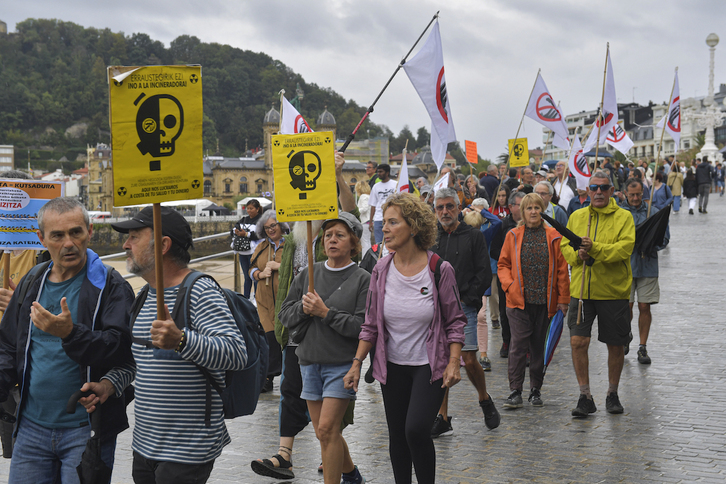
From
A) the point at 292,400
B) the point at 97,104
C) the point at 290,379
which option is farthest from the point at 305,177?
the point at 97,104

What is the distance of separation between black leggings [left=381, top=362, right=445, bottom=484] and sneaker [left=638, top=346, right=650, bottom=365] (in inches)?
194

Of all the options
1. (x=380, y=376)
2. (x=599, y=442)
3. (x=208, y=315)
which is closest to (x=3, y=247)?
(x=208, y=315)

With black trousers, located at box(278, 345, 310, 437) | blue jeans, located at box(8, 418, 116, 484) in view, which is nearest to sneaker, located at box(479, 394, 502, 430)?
black trousers, located at box(278, 345, 310, 437)

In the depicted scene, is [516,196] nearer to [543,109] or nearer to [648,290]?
[648,290]

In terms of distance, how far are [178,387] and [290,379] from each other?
7.28 feet

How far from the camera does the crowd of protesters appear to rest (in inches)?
134

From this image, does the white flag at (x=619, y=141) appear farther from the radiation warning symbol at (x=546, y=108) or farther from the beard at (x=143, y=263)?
the beard at (x=143, y=263)

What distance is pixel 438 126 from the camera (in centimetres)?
→ 808

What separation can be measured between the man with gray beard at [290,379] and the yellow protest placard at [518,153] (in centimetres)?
941

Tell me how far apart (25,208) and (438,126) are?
175 inches

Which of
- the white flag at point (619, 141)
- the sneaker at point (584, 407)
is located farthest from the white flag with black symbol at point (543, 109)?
the sneaker at point (584, 407)

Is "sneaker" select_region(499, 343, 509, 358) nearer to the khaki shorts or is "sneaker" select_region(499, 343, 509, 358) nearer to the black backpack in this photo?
the khaki shorts

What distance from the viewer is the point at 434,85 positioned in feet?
26.4

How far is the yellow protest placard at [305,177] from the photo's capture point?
16.6 feet
